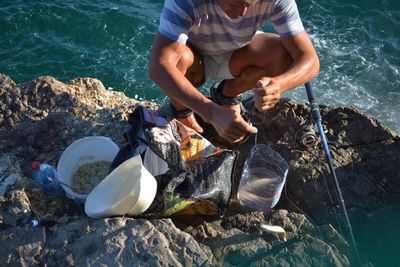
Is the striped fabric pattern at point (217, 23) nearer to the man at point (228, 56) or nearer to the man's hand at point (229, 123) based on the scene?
the man at point (228, 56)

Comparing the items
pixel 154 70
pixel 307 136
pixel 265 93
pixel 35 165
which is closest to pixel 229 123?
pixel 265 93

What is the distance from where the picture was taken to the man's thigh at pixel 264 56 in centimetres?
392

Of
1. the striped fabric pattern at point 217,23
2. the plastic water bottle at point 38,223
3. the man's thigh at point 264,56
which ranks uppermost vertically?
Result: the striped fabric pattern at point 217,23

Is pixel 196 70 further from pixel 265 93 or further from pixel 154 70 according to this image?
pixel 265 93

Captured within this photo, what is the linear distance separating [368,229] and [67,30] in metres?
5.00

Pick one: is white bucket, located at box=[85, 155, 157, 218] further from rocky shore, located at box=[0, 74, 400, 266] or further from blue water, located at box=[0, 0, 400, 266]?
blue water, located at box=[0, 0, 400, 266]

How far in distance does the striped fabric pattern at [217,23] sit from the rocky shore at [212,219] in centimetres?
77

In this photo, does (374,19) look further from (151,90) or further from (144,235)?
(144,235)

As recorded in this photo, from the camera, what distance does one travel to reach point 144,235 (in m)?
3.24

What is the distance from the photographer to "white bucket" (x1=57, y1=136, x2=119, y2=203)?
12.3 feet

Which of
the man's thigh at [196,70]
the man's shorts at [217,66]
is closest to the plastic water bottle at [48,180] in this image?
the man's thigh at [196,70]

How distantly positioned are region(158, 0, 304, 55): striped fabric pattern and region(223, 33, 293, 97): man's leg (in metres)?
0.08

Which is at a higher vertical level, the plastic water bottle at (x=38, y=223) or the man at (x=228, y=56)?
the man at (x=228, y=56)

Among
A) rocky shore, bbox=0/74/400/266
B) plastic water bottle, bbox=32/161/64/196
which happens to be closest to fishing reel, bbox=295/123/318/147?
rocky shore, bbox=0/74/400/266
